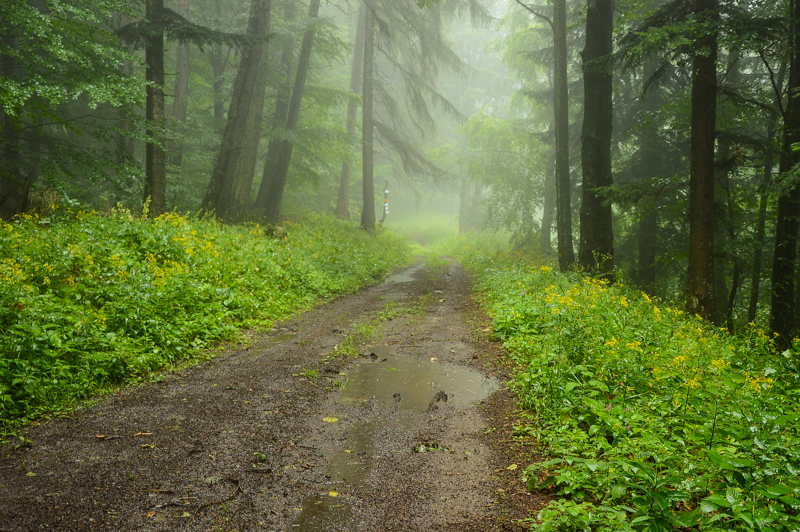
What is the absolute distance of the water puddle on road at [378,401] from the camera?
2.83 m

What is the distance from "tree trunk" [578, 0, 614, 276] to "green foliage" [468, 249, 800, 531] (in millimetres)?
5091

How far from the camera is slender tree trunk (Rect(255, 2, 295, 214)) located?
1820 cm

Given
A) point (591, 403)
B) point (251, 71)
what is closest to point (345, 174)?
point (251, 71)

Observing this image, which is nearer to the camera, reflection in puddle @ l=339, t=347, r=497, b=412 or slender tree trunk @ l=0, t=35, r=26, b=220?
reflection in puddle @ l=339, t=347, r=497, b=412

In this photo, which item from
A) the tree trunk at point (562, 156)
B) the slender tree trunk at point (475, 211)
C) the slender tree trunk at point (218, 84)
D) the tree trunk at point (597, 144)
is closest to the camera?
the tree trunk at point (597, 144)

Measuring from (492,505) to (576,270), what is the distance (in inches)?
334

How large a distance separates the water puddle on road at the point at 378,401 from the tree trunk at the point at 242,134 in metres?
9.15

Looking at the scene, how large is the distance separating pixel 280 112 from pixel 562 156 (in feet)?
42.3

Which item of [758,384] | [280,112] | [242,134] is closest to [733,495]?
[758,384]

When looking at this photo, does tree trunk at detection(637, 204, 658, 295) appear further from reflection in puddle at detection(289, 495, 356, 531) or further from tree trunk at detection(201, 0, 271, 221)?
reflection in puddle at detection(289, 495, 356, 531)

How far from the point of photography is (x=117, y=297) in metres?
5.71

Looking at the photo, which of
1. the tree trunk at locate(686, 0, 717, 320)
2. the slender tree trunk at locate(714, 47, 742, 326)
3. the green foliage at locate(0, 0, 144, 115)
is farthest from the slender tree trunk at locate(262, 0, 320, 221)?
the slender tree trunk at locate(714, 47, 742, 326)

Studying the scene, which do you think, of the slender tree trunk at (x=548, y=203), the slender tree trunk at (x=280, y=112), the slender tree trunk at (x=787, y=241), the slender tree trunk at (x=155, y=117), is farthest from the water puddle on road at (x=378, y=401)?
the slender tree trunk at (x=548, y=203)

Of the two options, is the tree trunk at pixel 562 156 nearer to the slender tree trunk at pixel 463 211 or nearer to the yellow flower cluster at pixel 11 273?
the yellow flower cluster at pixel 11 273
